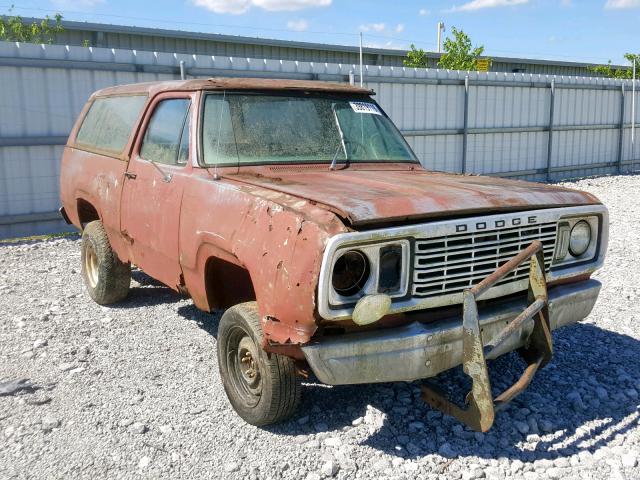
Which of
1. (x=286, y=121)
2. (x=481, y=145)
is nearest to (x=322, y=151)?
(x=286, y=121)

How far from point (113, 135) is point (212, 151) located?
1685 mm

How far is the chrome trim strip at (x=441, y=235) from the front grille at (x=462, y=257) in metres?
0.04

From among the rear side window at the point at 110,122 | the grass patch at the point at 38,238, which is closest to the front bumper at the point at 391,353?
the rear side window at the point at 110,122

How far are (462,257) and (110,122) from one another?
359 cm

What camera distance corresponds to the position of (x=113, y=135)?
5.25 meters

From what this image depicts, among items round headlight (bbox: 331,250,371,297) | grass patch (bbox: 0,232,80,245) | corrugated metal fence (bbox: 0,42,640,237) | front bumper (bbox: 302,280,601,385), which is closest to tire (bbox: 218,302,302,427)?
front bumper (bbox: 302,280,601,385)

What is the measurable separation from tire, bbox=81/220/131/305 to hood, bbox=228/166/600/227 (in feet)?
6.69

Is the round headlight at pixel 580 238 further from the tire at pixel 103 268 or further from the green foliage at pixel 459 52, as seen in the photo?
the green foliage at pixel 459 52

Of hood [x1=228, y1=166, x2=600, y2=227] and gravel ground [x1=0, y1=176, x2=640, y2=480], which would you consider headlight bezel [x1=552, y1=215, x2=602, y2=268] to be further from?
gravel ground [x1=0, y1=176, x2=640, y2=480]

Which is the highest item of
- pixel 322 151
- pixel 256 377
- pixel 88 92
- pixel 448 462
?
pixel 88 92

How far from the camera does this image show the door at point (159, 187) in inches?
157

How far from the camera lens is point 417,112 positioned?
44.1 feet

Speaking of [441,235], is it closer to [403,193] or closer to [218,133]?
[403,193]

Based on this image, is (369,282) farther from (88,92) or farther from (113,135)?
(88,92)
